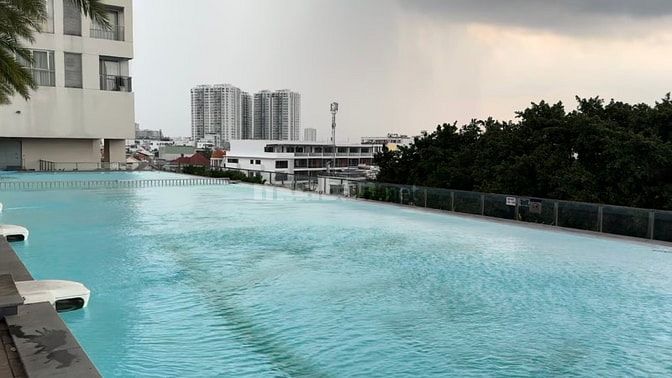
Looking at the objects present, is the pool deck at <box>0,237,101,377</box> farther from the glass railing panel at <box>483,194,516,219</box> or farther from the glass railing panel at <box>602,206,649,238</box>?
the glass railing panel at <box>483,194,516,219</box>

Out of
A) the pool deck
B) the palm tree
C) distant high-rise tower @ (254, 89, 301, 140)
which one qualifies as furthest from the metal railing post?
distant high-rise tower @ (254, 89, 301, 140)

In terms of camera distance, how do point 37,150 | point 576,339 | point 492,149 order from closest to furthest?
point 576,339 < point 492,149 < point 37,150

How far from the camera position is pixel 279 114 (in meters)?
Result: 122

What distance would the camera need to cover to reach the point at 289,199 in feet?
72.5

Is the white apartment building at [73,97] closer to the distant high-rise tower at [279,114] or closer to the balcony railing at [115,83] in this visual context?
the balcony railing at [115,83]

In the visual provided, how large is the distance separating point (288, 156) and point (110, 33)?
38123mm

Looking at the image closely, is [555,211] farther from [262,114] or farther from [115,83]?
[262,114]

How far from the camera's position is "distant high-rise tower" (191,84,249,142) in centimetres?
13025

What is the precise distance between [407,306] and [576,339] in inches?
84.7

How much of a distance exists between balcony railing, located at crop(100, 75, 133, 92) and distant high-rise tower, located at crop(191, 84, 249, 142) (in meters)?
92.0

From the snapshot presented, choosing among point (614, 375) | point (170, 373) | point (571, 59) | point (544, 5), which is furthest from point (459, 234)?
point (571, 59)

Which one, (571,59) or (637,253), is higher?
(571,59)

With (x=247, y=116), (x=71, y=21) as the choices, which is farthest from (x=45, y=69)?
(x=247, y=116)

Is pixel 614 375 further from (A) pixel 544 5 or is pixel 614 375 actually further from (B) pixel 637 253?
(A) pixel 544 5
